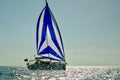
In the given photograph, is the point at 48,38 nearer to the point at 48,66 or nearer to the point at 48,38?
the point at 48,38

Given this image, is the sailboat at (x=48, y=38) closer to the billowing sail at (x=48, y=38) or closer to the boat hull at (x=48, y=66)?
the billowing sail at (x=48, y=38)

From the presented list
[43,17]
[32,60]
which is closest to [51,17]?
[43,17]

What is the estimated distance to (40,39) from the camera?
75500mm

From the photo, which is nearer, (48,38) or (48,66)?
(48,38)

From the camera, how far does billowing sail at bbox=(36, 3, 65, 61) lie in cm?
7381

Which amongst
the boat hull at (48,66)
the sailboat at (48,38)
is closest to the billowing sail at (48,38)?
the sailboat at (48,38)

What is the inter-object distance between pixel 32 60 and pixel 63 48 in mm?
22261

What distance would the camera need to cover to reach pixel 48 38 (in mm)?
74562

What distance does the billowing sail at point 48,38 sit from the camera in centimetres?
7381

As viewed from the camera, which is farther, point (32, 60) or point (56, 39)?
point (32, 60)

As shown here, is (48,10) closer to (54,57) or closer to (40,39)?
(40,39)

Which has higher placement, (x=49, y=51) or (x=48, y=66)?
(x=49, y=51)

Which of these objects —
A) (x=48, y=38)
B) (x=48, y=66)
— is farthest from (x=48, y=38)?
(x=48, y=66)

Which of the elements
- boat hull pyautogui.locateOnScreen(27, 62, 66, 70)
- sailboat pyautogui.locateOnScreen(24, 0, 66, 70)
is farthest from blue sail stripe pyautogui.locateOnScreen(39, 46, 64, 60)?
boat hull pyautogui.locateOnScreen(27, 62, 66, 70)
